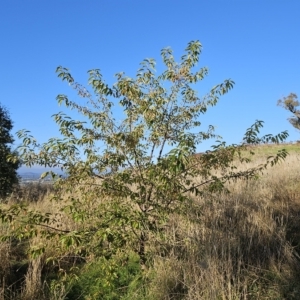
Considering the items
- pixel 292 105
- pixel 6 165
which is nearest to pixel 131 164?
pixel 6 165

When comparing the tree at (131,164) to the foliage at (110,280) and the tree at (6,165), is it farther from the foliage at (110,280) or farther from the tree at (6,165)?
the tree at (6,165)

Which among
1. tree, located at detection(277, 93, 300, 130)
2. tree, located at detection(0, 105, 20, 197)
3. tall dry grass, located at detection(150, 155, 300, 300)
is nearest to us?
tall dry grass, located at detection(150, 155, 300, 300)

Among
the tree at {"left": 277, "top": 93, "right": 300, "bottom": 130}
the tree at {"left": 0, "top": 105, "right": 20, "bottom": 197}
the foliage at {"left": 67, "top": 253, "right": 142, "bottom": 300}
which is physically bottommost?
the foliage at {"left": 67, "top": 253, "right": 142, "bottom": 300}

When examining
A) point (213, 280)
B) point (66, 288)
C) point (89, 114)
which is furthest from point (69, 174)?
point (213, 280)

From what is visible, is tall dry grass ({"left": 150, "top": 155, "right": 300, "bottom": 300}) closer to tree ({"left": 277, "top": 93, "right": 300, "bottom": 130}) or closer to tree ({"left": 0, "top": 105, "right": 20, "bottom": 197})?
tree ({"left": 0, "top": 105, "right": 20, "bottom": 197})

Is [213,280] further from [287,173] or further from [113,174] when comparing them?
[287,173]

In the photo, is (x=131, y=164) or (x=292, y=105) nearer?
(x=131, y=164)

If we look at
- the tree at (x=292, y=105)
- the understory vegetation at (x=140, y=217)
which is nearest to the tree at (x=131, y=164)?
the understory vegetation at (x=140, y=217)

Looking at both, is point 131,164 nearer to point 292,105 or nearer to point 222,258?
point 222,258

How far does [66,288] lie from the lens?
13.7 feet

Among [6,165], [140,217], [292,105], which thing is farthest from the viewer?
[292,105]

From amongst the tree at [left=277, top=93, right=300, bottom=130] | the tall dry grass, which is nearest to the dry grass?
the tall dry grass

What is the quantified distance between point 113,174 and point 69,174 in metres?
0.53

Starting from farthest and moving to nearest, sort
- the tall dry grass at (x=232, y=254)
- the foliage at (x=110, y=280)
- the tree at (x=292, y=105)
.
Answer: the tree at (x=292, y=105), the foliage at (x=110, y=280), the tall dry grass at (x=232, y=254)
